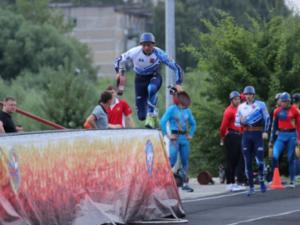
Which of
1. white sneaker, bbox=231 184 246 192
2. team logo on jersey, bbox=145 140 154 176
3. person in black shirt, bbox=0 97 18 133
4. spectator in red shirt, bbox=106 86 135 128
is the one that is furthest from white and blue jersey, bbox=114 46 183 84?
white sneaker, bbox=231 184 246 192

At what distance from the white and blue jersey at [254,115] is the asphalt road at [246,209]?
4.21 ft

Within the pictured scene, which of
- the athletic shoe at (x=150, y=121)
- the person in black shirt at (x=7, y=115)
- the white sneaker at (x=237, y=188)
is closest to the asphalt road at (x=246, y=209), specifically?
the white sneaker at (x=237, y=188)

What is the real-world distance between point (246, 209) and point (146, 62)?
306 centimetres

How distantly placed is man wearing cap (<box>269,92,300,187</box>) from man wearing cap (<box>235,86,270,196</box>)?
1640 millimetres

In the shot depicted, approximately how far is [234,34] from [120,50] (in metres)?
97.5

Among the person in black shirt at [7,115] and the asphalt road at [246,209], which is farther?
the person in black shirt at [7,115]

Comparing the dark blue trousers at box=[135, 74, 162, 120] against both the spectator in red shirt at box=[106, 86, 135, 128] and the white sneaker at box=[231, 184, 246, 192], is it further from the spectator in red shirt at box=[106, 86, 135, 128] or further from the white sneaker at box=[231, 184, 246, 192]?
the white sneaker at box=[231, 184, 246, 192]

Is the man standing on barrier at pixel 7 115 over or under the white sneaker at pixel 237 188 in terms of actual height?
over

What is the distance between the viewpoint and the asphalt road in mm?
14352

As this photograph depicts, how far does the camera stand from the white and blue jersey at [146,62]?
17.4 meters

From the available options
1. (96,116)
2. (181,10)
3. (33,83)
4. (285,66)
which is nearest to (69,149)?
(96,116)

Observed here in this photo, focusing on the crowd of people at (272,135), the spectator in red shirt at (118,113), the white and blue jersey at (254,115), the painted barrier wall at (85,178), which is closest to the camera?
the painted barrier wall at (85,178)

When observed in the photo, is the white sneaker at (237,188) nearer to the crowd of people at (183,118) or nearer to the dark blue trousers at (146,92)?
the crowd of people at (183,118)

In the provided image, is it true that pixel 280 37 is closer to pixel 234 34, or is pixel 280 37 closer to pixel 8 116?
pixel 234 34
